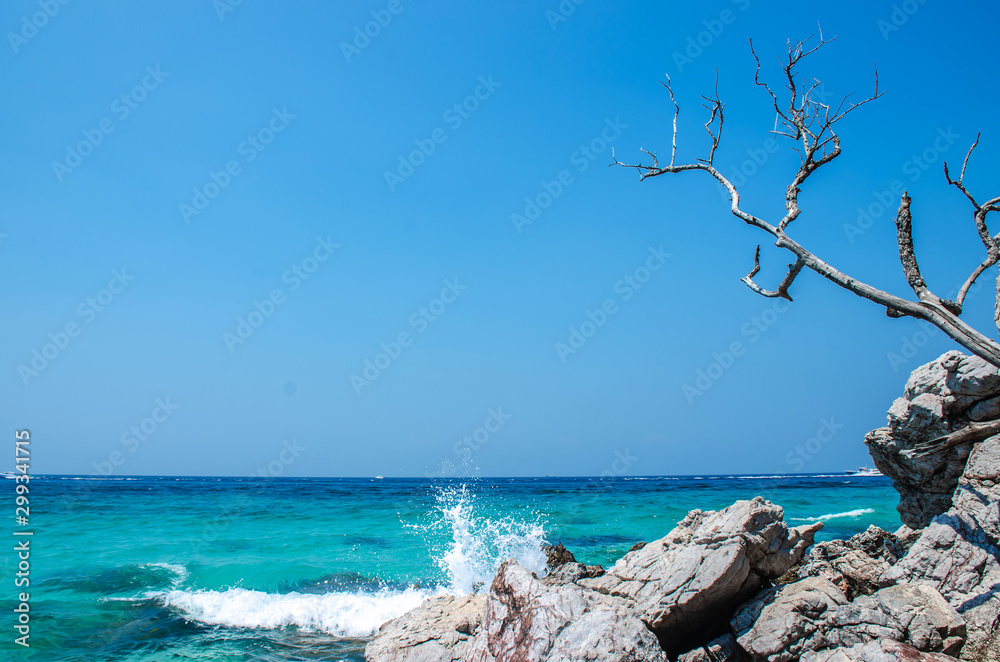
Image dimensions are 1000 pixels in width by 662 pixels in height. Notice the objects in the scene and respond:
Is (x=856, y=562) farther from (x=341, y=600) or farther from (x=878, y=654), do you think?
(x=341, y=600)

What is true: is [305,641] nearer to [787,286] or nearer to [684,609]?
[684,609]

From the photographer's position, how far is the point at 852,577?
7.06 m

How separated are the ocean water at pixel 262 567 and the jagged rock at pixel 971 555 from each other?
804 centimetres

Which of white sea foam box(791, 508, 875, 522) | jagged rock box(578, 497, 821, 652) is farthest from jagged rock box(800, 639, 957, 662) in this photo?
white sea foam box(791, 508, 875, 522)

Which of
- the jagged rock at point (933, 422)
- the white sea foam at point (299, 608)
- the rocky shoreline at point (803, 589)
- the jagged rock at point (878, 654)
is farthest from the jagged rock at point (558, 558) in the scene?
the jagged rock at point (878, 654)

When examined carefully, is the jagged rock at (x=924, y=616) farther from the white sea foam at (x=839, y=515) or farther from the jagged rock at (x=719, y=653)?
the white sea foam at (x=839, y=515)

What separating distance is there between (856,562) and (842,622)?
1.66 metres

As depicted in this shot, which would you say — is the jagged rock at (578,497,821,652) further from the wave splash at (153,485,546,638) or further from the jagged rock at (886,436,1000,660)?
the wave splash at (153,485,546,638)

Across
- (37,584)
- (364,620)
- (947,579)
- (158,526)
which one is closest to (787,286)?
(947,579)

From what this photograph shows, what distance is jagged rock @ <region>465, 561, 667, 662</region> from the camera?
5660mm

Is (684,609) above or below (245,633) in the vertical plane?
above

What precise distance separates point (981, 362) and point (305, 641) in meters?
11.2

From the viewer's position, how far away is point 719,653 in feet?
20.8

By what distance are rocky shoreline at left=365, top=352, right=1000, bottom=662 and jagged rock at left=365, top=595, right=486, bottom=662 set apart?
3cm
